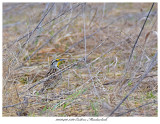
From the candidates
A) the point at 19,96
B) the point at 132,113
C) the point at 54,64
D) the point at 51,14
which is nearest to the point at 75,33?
the point at 51,14

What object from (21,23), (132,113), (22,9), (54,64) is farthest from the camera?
(22,9)

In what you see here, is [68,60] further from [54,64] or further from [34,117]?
[34,117]

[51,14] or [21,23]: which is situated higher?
[51,14]

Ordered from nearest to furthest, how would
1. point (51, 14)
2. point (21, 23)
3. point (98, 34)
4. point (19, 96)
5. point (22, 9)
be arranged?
point (19, 96) → point (51, 14) → point (98, 34) → point (21, 23) → point (22, 9)

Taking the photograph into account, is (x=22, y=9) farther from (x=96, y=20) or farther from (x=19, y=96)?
(x=19, y=96)

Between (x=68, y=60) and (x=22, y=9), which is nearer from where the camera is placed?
(x=68, y=60)

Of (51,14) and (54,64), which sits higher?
(51,14)

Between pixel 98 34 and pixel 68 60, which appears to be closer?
pixel 68 60

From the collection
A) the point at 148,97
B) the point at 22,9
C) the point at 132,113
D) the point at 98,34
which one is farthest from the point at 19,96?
the point at 22,9

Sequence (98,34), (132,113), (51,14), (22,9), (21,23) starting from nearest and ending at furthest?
(132,113) → (51,14) → (98,34) → (21,23) → (22,9)

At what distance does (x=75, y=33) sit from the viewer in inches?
222

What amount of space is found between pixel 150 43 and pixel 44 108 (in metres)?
2.58

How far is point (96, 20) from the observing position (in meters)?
5.51

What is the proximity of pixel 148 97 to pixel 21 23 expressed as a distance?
14.4 ft
